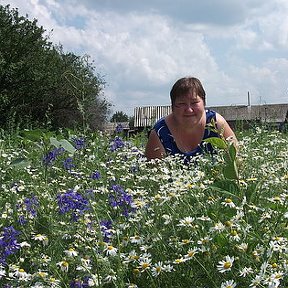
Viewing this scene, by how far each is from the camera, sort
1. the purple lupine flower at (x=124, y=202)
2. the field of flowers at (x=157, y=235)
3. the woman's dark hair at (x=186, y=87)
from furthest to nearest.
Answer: the woman's dark hair at (x=186, y=87)
the purple lupine flower at (x=124, y=202)
the field of flowers at (x=157, y=235)

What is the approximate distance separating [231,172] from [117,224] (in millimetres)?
453

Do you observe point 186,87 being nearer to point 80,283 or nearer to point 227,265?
point 80,283

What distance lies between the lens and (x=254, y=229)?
1845 millimetres

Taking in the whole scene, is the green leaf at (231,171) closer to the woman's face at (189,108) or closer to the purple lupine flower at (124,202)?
the purple lupine flower at (124,202)

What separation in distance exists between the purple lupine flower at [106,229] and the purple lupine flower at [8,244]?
0.29 m

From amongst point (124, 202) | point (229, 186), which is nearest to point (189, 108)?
point (124, 202)

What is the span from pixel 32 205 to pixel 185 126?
2357mm

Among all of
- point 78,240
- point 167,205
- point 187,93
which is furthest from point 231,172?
point 187,93

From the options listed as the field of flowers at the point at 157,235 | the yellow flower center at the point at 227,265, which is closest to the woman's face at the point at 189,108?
the field of flowers at the point at 157,235

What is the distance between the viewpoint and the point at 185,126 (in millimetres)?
4551

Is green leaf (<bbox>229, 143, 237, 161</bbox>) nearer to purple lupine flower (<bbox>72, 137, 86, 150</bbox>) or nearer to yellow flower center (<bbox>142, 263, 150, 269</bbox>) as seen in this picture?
yellow flower center (<bbox>142, 263, 150, 269</bbox>)

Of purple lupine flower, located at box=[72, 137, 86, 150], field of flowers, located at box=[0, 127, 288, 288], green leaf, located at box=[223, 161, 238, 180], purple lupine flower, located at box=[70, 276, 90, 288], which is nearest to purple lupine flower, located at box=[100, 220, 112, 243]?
field of flowers, located at box=[0, 127, 288, 288]

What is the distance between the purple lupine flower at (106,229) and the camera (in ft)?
6.41

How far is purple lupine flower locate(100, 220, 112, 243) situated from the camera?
195cm
